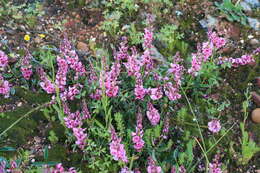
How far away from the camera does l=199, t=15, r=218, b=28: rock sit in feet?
14.1

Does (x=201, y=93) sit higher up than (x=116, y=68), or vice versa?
(x=116, y=68)

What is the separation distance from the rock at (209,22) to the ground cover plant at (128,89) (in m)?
0.01

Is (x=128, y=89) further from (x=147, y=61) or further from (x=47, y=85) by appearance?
(x=47, y=85)

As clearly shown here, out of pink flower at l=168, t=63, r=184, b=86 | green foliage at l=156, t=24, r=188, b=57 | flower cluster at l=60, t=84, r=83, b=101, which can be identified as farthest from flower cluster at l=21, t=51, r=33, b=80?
green foliage at l=156, t=24, r=188, b=57

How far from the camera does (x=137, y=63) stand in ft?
10.6

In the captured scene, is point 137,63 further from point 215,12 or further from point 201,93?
point 215,12

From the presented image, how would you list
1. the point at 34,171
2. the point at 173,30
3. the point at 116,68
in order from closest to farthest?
the point at 34,171 → the point at 116,68 → the point at 173,30

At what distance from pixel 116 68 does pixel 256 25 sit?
2.11 m

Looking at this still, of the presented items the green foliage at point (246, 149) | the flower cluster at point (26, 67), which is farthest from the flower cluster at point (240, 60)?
the flower cluster at point (26, 67)

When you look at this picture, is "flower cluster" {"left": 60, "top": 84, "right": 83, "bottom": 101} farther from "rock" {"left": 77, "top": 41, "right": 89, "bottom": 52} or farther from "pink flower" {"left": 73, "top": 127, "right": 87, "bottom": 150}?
"rock" {"left": 77, "top": 41, "right": 89, "bottom": 52}

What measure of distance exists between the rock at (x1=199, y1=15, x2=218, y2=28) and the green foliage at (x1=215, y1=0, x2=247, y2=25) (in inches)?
6.2

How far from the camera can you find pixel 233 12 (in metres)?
4.38

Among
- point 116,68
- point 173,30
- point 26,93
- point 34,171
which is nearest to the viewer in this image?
point 34,171

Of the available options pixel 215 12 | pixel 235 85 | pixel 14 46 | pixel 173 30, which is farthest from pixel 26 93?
pixel 215 12
